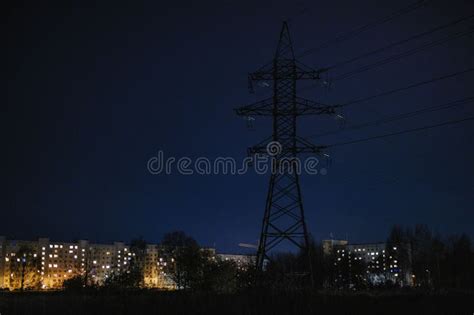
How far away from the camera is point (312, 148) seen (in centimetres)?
2370

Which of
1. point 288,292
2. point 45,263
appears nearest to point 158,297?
point 288,292

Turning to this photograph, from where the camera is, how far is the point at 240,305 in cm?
1464

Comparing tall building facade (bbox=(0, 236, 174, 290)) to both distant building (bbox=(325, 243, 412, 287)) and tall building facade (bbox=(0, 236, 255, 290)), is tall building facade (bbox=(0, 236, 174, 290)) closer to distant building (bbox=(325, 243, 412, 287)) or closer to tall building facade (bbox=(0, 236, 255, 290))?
tall building facade (bbox=(0, 236, 255, 290))

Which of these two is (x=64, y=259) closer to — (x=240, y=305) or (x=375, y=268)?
(x=375, y=268)

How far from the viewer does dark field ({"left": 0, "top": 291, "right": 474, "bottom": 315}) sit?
14508 mm

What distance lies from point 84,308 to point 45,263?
147 metres

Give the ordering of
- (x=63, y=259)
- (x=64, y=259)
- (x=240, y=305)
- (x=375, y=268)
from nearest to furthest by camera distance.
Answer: (x=240, y=305) < (x=375, y=268) < (x=63, y=259) < (x=64, y=259)

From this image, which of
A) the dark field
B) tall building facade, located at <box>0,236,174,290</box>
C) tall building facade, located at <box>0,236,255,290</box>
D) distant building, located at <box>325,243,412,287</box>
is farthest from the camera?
tall building facade, located at <box>0,236,174,290</box>

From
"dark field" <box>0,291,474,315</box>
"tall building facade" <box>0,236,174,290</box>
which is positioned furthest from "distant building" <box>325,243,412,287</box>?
"tall building facade" <box>0,236,174,290</box>

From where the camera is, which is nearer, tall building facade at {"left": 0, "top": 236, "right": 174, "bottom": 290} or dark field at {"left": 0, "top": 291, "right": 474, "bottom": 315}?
dark field at {"left": 0, "top": 291, "right": 474, "bottom": 315}

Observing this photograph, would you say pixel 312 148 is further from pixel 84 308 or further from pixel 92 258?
pixel 92 258

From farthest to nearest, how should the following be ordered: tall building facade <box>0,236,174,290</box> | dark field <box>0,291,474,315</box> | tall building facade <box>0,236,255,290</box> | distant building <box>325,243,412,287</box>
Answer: tall building facade <box>0,236,174,290</box> → tall building facade <box>0,236,255,290</box> → distant building <box>325,243,412,287</box> → dark field <box>0,291,474,315</box>

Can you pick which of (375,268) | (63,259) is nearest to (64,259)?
(63,259)

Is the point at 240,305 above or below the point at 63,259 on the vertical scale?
below
